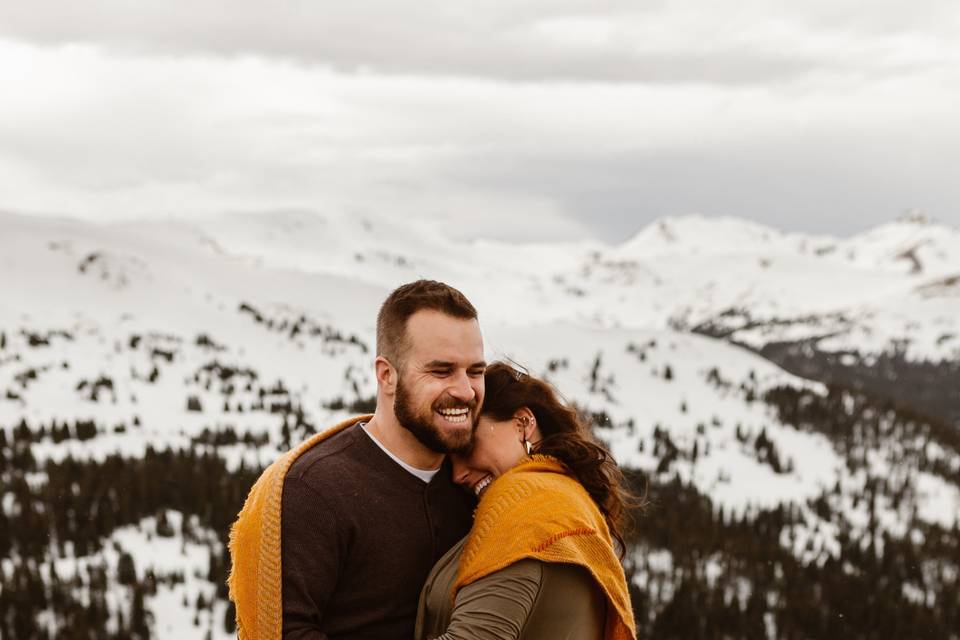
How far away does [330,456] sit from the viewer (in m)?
4.21

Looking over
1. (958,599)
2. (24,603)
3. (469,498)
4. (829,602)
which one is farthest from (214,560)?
(958,599)

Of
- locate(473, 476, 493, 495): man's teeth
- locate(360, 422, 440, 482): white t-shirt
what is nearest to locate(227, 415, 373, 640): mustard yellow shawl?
locate(360, 422, 440, 482): white t-shirt

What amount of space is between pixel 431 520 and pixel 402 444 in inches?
19.8

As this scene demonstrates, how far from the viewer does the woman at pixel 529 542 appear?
370 centimetres

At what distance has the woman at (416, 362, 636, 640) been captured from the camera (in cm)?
370

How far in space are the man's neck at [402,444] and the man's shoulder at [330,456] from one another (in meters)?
0.14

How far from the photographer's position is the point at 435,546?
4379mm

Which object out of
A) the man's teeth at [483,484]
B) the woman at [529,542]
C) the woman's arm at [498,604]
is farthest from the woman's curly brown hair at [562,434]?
the woman's arm at [498,604]

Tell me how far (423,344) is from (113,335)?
40.5 meters

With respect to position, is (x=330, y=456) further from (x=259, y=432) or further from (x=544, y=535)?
(x=259, y=432)

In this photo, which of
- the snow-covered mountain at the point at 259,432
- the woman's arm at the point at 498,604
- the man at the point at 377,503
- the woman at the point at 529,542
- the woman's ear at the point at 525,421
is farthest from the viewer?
the snow-covered mountain at the point at 259,432

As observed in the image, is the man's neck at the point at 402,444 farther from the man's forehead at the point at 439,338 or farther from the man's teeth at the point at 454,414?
the man's forehead at the point at 439,338

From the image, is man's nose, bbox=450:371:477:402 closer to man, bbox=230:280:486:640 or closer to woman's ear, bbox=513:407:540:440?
man, bbox=230:280:486:640

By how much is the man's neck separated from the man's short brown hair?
15.9 inches
